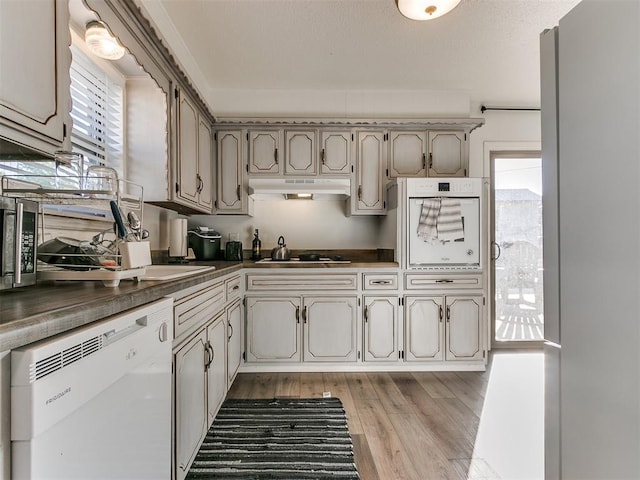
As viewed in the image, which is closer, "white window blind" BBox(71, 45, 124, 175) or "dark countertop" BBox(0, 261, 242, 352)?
"dark countertop" BBox(0, 261, 242, 352)

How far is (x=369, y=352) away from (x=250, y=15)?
2.65 metres

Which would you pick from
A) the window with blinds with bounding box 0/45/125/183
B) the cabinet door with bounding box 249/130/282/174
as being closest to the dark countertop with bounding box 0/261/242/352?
the window with blinds with bounding box 0/45/125/183

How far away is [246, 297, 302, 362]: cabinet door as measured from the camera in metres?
Result: 2.71

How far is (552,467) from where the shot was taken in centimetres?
85

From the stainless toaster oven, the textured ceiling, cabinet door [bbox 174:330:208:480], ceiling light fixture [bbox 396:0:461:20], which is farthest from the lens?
the textured ceiling

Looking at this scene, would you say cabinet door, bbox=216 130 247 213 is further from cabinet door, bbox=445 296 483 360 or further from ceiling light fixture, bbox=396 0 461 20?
cabinet door, bbox=445 296 483 360

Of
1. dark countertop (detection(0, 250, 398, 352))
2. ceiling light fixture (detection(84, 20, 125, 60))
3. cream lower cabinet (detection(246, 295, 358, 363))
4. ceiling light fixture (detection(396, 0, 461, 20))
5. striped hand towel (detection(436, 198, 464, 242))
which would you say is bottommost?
cream lower cabinet (detection(246, 295, 358, 363))

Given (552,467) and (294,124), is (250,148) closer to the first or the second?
(294,124)

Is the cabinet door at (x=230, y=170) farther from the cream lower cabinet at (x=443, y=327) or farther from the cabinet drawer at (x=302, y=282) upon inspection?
the cream lower cabinet at (x=443, y=327)

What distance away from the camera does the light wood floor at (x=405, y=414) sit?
61.5 inches

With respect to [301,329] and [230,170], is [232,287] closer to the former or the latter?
[301,329]

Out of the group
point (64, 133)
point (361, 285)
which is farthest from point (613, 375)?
point (361, 285)

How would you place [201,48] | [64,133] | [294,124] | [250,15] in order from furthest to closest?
[294,124] < [201,48] < [250,15] < [64,133]

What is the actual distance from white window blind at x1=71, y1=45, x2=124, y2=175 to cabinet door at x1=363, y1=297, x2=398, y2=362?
2108 mm
